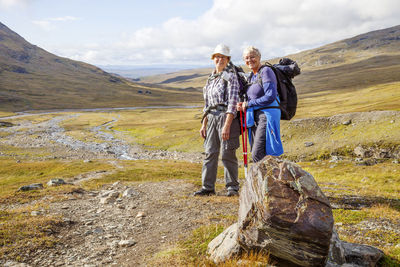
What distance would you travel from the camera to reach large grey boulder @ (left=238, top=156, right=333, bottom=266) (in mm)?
4715

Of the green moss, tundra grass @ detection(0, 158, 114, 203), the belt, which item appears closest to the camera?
the green moss

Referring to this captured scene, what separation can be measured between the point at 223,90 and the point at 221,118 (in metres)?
1.05

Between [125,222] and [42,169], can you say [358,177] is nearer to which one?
[125,222]

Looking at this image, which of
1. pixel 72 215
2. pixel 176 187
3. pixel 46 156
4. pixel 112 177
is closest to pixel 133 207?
pixel 72 215

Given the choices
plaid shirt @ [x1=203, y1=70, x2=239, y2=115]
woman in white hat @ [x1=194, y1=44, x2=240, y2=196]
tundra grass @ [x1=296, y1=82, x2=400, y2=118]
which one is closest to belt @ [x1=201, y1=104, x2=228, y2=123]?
woman in white hat @ [x1=194, y1=44, x2=240, y2=196]

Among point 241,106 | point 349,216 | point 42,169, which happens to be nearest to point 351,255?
point 349,216

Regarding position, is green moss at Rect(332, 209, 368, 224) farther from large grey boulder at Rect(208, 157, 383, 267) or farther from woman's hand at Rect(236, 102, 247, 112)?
woman's hand at Rect(236, 102, 247, 112)

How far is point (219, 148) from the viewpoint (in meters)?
10.9

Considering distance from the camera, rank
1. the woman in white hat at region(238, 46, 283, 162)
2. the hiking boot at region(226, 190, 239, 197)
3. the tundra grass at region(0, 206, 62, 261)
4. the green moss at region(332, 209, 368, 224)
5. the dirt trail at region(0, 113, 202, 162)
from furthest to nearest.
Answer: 1. the dirt trail at region(0, 113, 202, 162)
2. the hiking boot at region(226, 190, 239, 197)
3. the green moss at region(332, 209, 368, 224)
4. the woman in white hat at region(238, 46, 283, 162)
5. the tundra grass at region(0, 206, 62, 261)

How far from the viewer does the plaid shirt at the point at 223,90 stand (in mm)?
9570

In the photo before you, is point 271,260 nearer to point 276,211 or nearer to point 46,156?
point 276,211

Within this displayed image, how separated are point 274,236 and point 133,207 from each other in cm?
840

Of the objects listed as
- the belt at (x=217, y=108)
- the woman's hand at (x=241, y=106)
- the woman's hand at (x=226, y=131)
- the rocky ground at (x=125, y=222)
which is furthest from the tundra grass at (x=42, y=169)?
the woman's hand at (x=241, y=106)

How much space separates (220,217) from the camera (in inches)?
358
